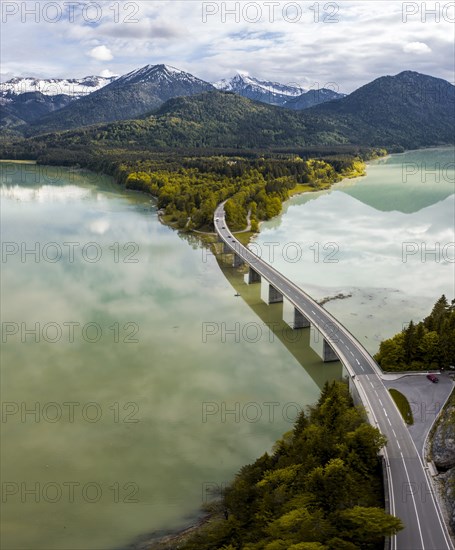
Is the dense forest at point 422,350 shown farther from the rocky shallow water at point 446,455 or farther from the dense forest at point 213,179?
the dense forest at point 213,179

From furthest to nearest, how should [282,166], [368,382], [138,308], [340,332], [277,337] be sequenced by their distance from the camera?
[282,166]
[138,308]
[277,337]
[340,332]
[368,382]

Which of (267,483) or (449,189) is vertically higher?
(449,189)

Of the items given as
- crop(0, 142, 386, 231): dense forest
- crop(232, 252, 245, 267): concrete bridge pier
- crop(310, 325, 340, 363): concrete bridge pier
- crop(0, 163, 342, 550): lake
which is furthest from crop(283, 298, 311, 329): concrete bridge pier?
crop(0, 142, 386, 231): dense forest

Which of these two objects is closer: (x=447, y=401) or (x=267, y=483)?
(x=267, y=483)

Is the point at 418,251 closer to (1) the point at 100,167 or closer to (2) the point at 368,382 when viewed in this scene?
(2) the point at 368,382

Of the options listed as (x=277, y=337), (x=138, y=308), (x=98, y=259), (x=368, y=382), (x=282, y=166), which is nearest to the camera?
(x=368, y=382)

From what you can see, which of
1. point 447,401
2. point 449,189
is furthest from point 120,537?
point 449,189
